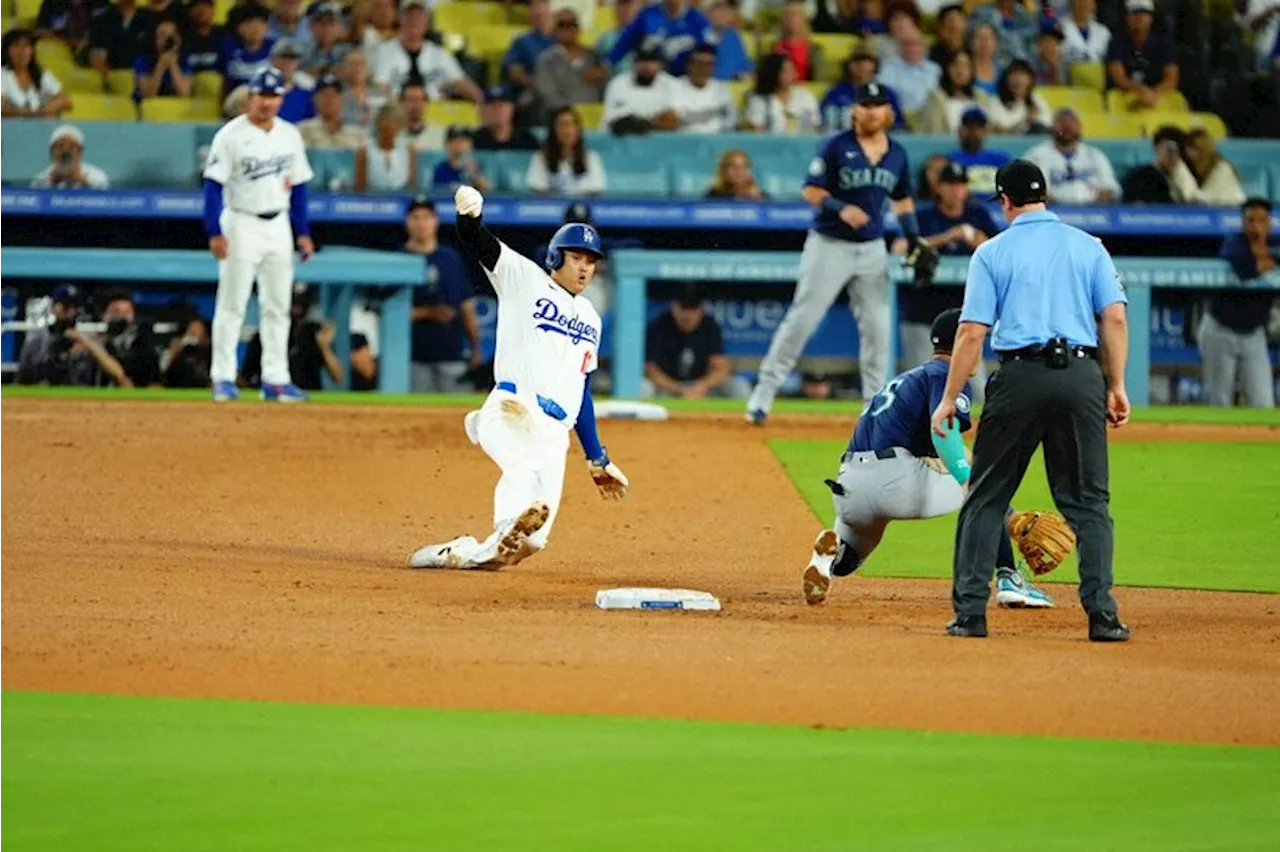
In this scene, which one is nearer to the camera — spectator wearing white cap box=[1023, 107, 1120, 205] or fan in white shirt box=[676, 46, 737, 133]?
spectator wearing white cap box=[1023, 107, 1120, 205]

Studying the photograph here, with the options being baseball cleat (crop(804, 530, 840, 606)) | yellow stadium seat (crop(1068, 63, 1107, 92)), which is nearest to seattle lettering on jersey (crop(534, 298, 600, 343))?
baseball cleat (crop(804, 530, 840, 606))

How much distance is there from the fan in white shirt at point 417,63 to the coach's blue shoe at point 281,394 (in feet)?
13.7

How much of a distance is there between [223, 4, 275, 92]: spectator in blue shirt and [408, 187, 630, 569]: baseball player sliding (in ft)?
35.1

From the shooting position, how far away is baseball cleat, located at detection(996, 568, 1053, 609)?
9539 mm

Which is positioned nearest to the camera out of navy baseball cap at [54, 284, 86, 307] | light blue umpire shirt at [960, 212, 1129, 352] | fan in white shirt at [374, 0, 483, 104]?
light blue umpire shirt at [960, 212, 1129, 352]

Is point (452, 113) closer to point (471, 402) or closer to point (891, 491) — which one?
point (471, 402)

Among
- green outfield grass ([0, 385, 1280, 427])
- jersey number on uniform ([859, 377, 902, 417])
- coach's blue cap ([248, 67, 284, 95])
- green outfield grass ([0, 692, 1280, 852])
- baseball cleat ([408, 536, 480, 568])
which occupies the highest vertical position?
coach's blue cap ([248, 67, 284, 95])

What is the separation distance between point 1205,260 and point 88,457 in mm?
10049

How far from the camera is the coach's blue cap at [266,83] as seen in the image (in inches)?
632

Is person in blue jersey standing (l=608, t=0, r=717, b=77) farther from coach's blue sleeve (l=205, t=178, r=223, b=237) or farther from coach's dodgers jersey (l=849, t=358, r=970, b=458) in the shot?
coach's dodgers jersey (l=849, t=358, r=970, b=458)

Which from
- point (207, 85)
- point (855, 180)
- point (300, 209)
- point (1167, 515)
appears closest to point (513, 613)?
point (1167, 515)

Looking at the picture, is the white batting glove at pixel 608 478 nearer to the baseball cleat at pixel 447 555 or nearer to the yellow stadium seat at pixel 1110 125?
the baseball cleat at pixel 447 555

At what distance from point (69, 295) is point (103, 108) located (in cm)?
269

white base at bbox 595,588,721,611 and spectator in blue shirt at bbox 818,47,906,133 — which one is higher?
→ spectator in blue shirt at bbox 818,47,906,133
